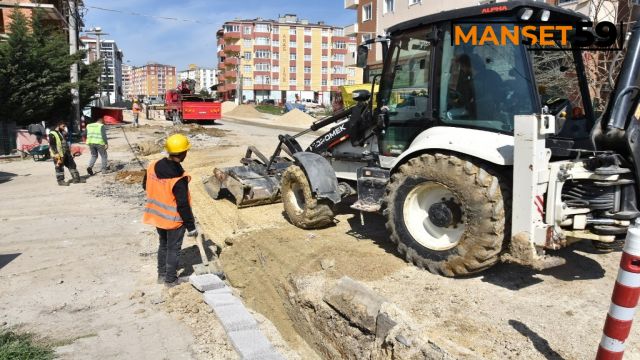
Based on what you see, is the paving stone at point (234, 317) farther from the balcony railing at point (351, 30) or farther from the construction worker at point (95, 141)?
the balcony railing at point (351, 30)

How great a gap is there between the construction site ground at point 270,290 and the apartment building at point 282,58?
88.5 metres

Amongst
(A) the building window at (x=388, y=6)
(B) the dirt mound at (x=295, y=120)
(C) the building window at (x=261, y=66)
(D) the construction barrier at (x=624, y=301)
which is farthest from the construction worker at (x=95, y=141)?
(C) the building window at (x=261, y=66)

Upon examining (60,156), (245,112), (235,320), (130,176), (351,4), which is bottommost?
(235,320)

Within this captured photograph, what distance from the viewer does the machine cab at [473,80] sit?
15.0ft

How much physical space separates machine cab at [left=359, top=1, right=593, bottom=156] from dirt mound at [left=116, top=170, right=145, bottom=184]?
8.08 metres

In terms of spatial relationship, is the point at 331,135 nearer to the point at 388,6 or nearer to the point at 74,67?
the point at 74,67

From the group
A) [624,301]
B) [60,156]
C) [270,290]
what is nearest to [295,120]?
[60,156]

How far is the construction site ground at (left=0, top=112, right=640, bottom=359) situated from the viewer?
3764 mm

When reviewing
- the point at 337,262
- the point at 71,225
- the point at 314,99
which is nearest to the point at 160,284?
the point at 337,262

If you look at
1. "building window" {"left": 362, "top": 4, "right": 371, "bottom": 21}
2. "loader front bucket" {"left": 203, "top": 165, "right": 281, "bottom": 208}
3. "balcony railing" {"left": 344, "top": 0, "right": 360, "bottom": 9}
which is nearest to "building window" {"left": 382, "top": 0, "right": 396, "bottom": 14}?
"building window" {"left": 362, "top": 4, "right": 371, "bottom": 21}

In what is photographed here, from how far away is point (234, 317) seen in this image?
170 inches

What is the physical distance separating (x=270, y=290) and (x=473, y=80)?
305cm

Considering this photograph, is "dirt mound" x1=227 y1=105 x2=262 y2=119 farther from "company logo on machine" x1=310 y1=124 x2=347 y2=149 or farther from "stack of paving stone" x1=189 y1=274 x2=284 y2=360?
"stack of paving stone" x1=189 y1=274 x2=284 y2=360

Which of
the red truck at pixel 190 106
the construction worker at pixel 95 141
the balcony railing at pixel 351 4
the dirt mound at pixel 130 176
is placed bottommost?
the dirt mound at pixel 130 176
